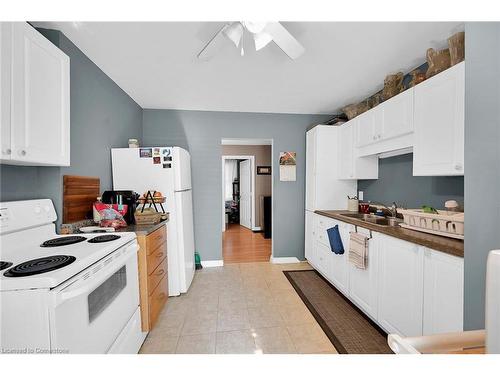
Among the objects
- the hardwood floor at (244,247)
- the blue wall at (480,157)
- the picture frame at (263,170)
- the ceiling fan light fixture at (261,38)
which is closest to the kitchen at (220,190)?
the blue wall at (480,157)

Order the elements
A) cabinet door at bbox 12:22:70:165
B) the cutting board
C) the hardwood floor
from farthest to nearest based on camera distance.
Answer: the hardwood floor, the cutting board, cabinet door at bbox 12:22:70:165

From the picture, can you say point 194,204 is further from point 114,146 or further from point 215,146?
point 114,146

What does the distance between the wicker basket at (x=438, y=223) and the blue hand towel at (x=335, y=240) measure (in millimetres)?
743

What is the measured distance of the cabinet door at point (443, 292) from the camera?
3.92ft

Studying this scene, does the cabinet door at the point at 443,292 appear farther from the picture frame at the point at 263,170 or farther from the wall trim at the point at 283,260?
the picture frame at the point at 263,170

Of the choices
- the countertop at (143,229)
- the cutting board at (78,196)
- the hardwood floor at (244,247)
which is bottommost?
the hardwood floor at (244,247)

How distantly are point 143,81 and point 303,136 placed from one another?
7.76 feet

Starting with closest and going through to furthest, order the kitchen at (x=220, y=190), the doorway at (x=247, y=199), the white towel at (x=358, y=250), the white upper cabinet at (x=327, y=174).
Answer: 1. the kitchen at (x=220, y=190)
2. the white towel at (x=358, y=250)
3. the white upper cabinet at (x=327, y=174)
4. the doorway at (x=247, y=199)

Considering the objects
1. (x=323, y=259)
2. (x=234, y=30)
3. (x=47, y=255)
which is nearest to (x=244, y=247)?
(x=323, y=259)

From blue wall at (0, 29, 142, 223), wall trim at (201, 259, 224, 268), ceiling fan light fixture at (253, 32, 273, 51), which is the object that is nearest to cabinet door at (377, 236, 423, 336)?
ceiling fan light fixture at (253, 32, 273, 51)

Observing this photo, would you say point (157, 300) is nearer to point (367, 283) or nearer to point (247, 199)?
point (367, 283)

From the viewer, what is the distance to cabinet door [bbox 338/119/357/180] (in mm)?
2748

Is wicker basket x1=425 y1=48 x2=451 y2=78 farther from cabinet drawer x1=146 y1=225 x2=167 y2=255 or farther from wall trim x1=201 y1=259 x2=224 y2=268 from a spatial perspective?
wall trim x1=201 y1=259 x2=224 y2=268

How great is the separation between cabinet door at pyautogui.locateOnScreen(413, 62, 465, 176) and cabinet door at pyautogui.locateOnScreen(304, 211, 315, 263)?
1666 mm
